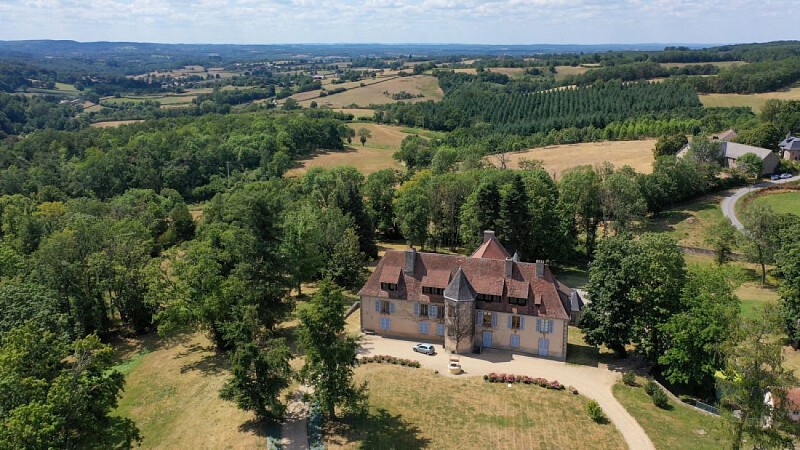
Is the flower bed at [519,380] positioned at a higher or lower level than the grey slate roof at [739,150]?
lower

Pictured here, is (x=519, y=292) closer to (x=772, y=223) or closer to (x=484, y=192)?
(x=484, y=192)

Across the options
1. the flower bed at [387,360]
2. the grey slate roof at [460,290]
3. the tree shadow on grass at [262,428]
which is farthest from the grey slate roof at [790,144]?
the tree shadow on grass at [262,428]

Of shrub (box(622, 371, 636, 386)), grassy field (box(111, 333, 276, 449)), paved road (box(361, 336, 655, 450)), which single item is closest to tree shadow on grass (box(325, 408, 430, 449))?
grassy field (box(111, 333, 276, 449))

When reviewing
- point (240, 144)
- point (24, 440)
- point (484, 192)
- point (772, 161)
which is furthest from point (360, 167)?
point (24, 440)

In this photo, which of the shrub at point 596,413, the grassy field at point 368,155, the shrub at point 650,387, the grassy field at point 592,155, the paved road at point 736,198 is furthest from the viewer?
the grassy field at point 368,155

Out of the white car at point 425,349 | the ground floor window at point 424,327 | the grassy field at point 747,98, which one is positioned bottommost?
the white car at point 425,349

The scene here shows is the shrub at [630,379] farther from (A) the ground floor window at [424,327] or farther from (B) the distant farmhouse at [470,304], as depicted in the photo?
(A) the ground floor window at [424,327]
